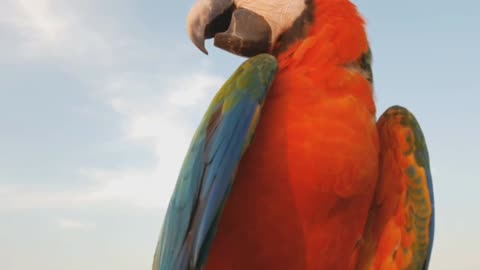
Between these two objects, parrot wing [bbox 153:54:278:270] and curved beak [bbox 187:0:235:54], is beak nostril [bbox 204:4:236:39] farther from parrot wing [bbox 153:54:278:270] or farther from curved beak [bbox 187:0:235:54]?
parrot wing [bbox 153:54:278:270]

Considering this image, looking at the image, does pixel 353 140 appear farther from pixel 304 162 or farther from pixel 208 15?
pixel 208 15

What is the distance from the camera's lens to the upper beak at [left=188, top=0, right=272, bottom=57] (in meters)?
2.63

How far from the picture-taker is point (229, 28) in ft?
8.85

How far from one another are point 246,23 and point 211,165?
875mm

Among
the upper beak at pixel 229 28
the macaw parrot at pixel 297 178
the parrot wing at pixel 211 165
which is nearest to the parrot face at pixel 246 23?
the upper beak at pixel 229 28

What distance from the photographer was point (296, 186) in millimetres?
2180

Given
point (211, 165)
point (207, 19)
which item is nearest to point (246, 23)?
point (207, 19)

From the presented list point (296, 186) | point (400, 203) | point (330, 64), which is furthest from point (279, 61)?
point (400, 203)

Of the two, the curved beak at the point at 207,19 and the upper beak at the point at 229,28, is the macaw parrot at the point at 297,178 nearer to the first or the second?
the upper beak at the point at 229,28

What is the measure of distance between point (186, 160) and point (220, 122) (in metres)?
0.26

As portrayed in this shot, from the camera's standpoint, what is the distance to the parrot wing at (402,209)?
245 cm

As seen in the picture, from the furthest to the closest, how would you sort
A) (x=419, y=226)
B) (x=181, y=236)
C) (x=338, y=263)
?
1. (x=419, y=226)
2. (x=338, y=263)
3. (x=181, y=236)

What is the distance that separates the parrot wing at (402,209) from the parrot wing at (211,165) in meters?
0.74

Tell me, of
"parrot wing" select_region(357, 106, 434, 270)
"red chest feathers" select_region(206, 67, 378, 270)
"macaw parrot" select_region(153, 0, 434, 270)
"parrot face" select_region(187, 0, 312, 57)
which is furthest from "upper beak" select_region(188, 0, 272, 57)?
"parrot wing" select_region(357, 106, 434, 270)
